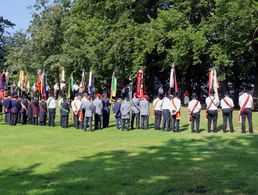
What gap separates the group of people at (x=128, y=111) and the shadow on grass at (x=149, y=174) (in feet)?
22.4

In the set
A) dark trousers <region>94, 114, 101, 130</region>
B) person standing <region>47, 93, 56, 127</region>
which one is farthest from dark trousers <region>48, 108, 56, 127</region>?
dark trousers <region>94, 114, 101, 130</region>

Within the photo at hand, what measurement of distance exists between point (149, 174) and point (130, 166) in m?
1.17

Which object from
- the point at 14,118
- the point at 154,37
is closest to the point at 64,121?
the point at 14,118

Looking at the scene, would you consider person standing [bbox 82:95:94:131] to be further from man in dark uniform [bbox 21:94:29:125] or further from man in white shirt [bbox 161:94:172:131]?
man in dark uniform [bbox 21:94:29:125]

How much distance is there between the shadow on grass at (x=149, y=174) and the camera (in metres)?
9.05

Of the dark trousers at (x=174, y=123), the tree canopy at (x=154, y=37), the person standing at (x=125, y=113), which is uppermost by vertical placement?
the tree canopy at (x=154, y=37)

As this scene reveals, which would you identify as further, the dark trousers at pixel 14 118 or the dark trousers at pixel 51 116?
the dark trousers at pixel 14 118

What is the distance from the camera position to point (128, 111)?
2380cm

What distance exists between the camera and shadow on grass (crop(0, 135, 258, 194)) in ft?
29.7

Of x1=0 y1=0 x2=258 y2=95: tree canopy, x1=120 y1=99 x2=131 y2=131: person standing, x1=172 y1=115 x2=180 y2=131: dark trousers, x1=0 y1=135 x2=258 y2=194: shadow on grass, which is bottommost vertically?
x1=0 y1=135 x2=258 y2=194: shadow on grass

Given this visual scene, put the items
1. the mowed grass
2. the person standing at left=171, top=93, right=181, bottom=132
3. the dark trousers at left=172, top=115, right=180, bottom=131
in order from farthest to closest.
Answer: the dark trousers at left=172, top=115, right=180, bottom=131 → the person standing at left=171, top=93, right=181, bottom=132 → the mowed grass

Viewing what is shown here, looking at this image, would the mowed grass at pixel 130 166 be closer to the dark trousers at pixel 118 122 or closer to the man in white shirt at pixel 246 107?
the man in white shirt at pixel 246 107

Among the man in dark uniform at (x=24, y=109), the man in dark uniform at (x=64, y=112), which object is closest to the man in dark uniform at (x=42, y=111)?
the man in dark uniform at (x=24, y=109)

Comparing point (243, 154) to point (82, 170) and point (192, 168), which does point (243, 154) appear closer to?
point (192, 168)
